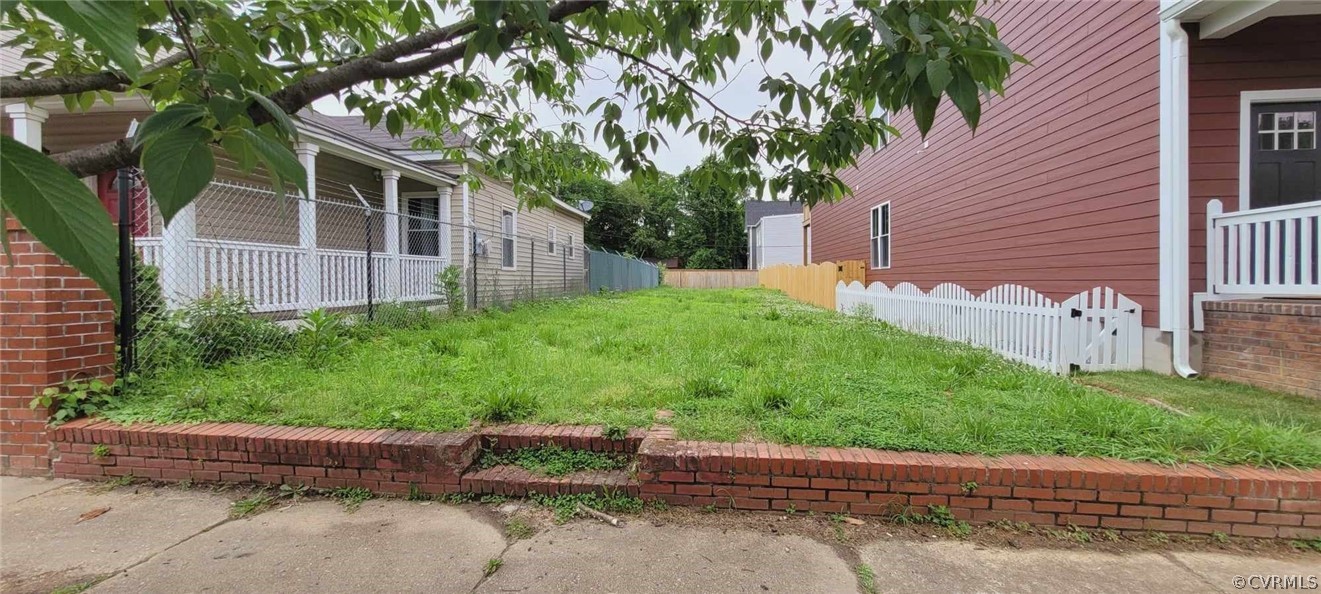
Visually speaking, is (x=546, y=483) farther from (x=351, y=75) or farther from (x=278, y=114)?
(x=278, y=114)

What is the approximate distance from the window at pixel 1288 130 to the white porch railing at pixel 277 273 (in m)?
9.70

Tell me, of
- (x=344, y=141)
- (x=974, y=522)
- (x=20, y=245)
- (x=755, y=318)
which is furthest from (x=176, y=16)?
(x=755, y=318)

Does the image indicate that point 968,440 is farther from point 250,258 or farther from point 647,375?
point 250,258

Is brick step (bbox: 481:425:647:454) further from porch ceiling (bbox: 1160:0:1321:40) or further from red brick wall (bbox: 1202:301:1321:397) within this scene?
porch ceiling (bbox: 1160:0:1321:40)

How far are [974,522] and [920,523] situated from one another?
0.25m

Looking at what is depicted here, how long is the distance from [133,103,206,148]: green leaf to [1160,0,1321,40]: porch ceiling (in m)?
6.76

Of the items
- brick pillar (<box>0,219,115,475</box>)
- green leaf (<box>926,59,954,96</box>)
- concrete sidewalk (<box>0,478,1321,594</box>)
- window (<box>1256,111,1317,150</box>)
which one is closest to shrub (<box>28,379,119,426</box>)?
brick pillar (<box>0,219,115,475</box>)

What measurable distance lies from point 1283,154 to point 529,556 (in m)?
7.36

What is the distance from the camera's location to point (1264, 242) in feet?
15.5

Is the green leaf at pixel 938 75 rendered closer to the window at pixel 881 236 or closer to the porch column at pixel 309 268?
the porch column at pixel 309 268

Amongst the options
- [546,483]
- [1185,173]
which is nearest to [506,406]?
[546,483]

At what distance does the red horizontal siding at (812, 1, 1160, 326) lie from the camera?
566cm

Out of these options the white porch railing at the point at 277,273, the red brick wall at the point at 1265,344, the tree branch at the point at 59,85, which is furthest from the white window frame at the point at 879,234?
the tree branch at the point at 59,85

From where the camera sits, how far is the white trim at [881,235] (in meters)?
12.2
